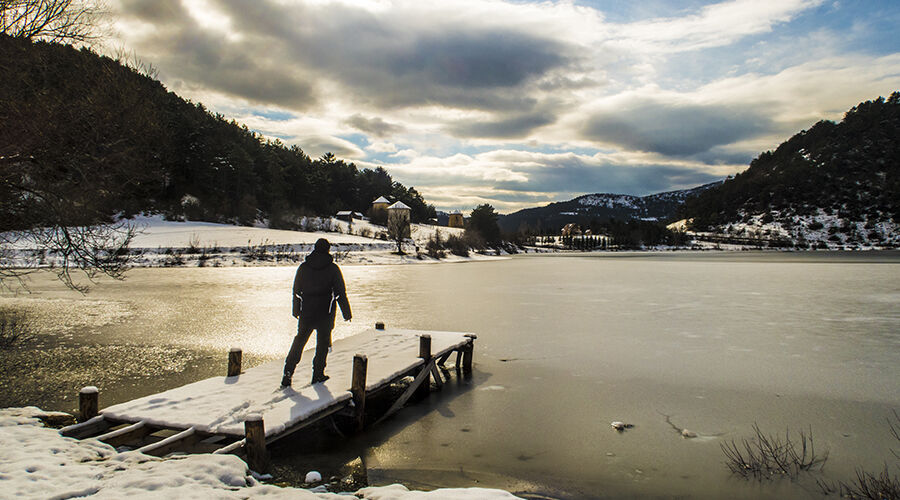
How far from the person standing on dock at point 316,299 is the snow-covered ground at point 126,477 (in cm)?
230

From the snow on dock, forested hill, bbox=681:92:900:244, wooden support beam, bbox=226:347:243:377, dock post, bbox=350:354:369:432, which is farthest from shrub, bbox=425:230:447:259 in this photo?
forested hill, bbox=681:92:900:244

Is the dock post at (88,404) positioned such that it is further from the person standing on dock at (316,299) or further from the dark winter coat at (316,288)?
the dark winter coat at (316,288)

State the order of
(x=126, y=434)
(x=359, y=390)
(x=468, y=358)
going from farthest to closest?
(x=468, y=358)
(x=359, y=390)
(x=126, y=434)

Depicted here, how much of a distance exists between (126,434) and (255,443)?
1.75 metres

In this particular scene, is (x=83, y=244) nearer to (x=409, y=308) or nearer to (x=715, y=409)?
(x=409, y=308)

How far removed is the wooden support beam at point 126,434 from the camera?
17.8 feet

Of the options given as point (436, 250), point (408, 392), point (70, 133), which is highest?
→ point (70, 133)

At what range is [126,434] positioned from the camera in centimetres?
550

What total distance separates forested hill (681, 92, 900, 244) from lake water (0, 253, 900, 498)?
152 m

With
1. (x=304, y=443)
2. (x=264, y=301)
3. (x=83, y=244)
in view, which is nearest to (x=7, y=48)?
(x=83, y=244)

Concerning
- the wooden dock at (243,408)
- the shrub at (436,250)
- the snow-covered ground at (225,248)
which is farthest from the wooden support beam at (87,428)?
the shrub at (436,250)

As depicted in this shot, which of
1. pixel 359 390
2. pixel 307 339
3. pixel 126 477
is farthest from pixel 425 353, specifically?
pixel 126 477

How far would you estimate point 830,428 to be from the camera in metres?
6.72

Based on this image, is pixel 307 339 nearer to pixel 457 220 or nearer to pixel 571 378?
pixel 571 378
